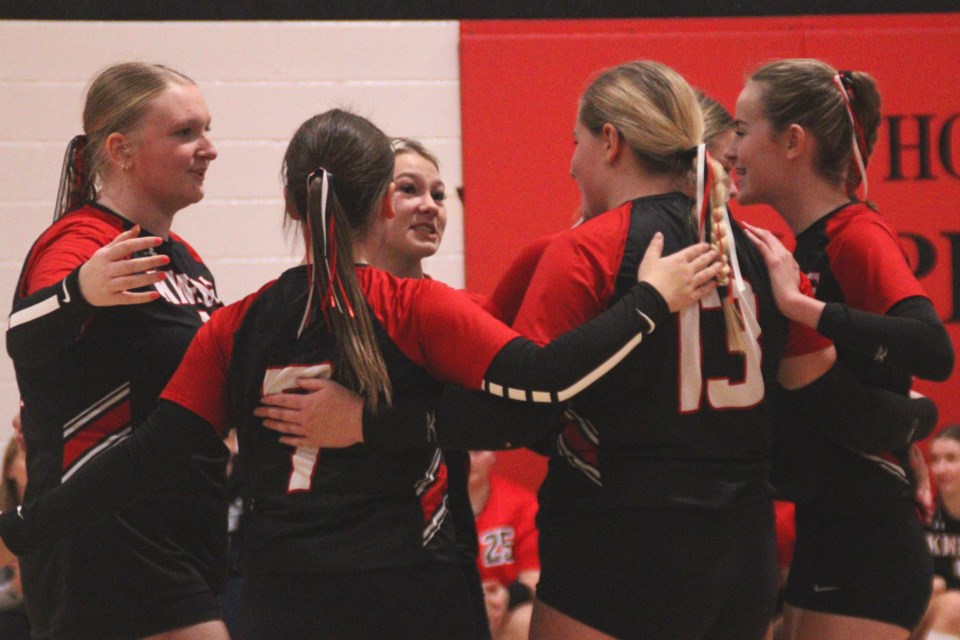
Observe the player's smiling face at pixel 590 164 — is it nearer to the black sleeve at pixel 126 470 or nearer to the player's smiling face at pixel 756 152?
the player's smiling face at pixel 756 152

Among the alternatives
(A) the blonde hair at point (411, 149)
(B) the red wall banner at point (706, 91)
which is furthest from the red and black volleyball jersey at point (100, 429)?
(B) the red wall banner at point (706, 91)

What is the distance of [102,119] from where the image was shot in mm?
2688

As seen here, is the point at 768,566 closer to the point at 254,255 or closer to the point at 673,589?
the point at 673,589

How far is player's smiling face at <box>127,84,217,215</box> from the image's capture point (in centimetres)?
269

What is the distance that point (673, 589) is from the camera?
2006mm

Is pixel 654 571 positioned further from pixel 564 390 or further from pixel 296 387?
pixel 296 387

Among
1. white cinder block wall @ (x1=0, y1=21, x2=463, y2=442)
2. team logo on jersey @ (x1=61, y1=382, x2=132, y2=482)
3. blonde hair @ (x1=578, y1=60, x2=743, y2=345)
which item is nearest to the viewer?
blonde hair @ (x1=578, y1=60, x2=743, y2=345)

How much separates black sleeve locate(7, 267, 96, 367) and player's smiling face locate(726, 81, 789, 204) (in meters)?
1.50

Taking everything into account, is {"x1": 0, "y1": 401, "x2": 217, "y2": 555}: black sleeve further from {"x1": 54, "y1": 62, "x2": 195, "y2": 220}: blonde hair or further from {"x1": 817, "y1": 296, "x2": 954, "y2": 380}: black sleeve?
{"x1": 817, "y1": 296, "x2": 954, "y2": 380}: black sleeve

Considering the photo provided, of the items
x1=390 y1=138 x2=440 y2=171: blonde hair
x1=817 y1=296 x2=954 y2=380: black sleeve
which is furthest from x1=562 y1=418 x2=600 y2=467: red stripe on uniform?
x1=390 y1=138 x2=440 y2=171: blonde hair

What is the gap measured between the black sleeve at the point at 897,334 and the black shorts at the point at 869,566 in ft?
1.30

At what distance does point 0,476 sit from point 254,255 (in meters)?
1.35

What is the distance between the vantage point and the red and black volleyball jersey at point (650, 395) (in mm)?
2025

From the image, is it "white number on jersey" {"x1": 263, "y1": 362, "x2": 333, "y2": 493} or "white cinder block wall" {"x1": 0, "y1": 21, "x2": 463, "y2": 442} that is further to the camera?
"white cinder block wall" {"x1": 0, "y1": 21, "x2": 463, "y2": 442}
